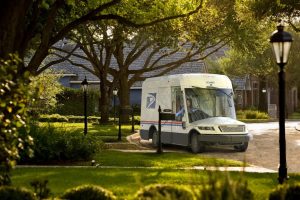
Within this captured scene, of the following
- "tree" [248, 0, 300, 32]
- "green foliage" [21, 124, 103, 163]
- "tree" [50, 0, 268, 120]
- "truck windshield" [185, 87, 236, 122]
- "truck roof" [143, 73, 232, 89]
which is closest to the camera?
"green foliage" [21, 124, 103, 163]

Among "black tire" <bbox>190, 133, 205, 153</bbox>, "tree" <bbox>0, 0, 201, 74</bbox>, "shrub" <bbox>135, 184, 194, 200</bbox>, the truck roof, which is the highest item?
"tree" <bbox>0, 0, 201, 74</bbox>

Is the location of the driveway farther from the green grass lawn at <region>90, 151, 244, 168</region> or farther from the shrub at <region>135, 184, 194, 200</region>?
the shrub at <region>135, 184, 194, 200</region>

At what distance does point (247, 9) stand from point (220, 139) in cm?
911

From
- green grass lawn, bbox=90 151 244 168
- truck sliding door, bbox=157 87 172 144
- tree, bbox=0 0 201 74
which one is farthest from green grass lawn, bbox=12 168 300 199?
truck sliding door, bbox=157 87 172 144

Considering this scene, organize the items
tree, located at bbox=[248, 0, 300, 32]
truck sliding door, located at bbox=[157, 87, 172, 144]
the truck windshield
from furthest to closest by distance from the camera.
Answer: tree, located at bbox=[248, 0, 300, 32] → truck sliding door, located at bbox=[157, 87, 172, 144] → the truck windshield

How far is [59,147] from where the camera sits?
52.3ft

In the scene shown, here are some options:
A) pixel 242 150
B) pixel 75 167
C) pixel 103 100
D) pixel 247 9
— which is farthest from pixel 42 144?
pixel 103 100

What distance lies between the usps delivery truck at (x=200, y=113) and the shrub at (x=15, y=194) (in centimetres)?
1499

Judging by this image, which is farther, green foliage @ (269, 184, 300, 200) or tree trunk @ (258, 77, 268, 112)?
tree trunk @ (258, 77, 268, 112)

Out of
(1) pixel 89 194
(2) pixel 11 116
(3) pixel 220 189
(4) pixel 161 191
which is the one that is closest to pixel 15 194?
(1) pixel 89 194

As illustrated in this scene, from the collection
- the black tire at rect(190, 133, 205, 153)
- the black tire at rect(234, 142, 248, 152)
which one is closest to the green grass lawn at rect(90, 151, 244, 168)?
the black tire at rect(190, 133, 205, 153)

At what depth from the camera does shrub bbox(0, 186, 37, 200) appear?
271 inches

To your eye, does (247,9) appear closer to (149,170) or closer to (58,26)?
(58,26)

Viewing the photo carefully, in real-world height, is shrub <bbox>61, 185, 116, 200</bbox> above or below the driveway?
above
